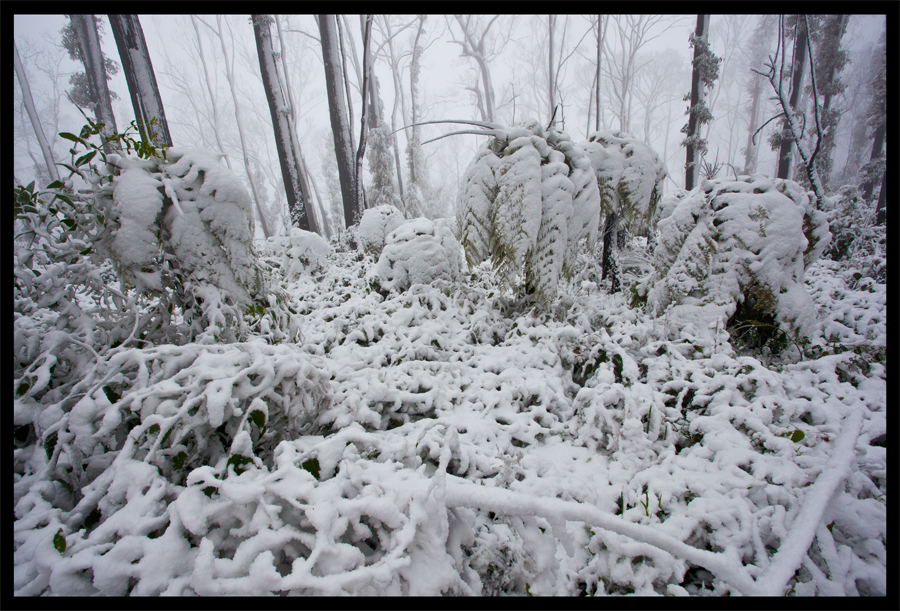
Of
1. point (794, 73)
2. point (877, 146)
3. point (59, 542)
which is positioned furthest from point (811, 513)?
point (794, 73)

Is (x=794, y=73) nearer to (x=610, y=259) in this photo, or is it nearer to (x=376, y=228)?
(x=610, y=259)

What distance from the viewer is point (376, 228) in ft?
18.8

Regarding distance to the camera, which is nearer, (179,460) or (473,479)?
(179,460)

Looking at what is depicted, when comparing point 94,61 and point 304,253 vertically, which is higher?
point 94,61

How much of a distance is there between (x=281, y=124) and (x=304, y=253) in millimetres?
4110

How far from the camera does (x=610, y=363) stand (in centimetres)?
198

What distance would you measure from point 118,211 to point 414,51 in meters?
17.0

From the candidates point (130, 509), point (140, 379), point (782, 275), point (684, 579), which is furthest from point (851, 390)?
point (140, 379)

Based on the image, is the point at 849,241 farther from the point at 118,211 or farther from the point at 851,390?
the point at 118,211

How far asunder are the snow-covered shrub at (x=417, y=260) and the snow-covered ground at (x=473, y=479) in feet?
5.37

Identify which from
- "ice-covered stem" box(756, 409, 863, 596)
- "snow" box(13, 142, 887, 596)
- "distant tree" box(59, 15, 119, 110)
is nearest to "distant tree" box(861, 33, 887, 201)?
"snow" box(13, 142, 887, 596)

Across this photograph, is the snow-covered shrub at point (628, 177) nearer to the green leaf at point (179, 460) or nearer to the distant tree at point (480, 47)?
the green leaf at point (179, 460)

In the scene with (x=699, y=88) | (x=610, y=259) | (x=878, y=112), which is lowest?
(x=610, y=259)

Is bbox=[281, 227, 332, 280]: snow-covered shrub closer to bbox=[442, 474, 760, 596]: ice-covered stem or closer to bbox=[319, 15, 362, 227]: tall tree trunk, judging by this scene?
bbox=[319, 15, 362, 227]: tall tree trunk
